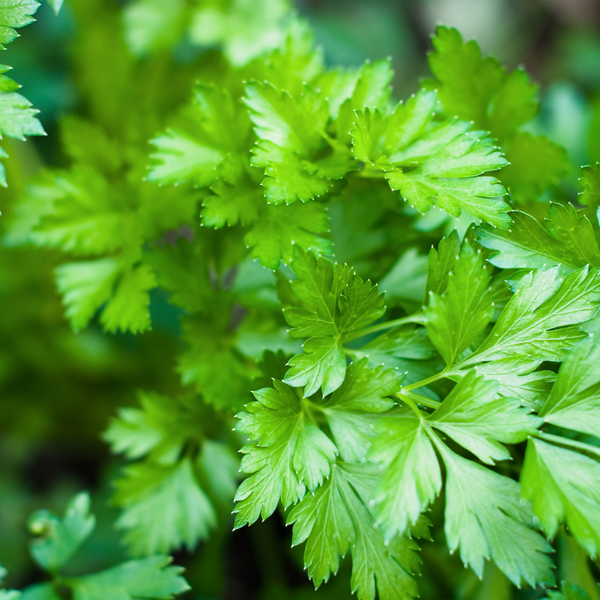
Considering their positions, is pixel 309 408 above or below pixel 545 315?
below

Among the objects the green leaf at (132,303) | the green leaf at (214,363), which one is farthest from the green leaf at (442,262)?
the green leaf at (132,303)

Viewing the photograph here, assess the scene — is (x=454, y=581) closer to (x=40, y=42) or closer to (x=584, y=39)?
(x=40, y=42)

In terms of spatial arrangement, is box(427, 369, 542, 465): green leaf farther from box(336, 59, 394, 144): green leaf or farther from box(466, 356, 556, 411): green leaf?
box(336, 59, 394, 144): green leaf

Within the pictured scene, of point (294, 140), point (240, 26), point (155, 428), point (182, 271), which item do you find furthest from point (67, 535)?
point (240, 26)

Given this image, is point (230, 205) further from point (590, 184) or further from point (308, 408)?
point (590, 184)

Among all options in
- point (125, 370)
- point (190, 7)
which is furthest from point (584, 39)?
point (125, 370)

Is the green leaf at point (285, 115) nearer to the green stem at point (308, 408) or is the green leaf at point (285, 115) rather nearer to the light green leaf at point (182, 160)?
the light green leaf at point (182, 160)

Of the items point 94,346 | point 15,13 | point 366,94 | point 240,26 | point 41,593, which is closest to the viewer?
point 15,13

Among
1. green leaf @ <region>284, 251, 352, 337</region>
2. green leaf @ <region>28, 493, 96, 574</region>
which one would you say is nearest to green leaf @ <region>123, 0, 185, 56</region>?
green leaf @ <region>284, 251, 352, 337</region>
